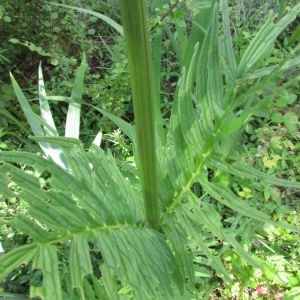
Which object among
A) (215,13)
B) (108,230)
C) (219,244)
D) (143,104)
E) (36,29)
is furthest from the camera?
(36,29)

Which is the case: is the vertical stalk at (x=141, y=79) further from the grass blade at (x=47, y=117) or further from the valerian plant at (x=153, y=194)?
the grass blade at (x=47, y=117)

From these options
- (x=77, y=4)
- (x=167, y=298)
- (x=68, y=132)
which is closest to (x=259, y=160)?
(x=68, y=132)

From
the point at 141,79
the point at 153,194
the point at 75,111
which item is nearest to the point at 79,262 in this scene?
the point at 153,194

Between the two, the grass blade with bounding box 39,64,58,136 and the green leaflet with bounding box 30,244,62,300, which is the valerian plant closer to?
the green leaflet with bounding box 30,244,62,300

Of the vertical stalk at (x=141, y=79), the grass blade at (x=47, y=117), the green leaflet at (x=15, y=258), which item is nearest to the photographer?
the vertical stalk at (x=141, y=79)

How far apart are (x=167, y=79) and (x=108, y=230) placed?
1.23 m

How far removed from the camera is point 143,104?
0.57m

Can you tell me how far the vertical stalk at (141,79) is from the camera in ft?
1.56

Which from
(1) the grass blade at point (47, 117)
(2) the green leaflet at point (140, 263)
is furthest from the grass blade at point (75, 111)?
(2) the green leaflet at point (140, 263)

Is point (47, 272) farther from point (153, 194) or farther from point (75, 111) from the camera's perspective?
point (75, 111)

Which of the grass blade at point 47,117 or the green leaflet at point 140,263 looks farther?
the grass blade at point 47,117

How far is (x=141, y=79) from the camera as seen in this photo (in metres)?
0.54

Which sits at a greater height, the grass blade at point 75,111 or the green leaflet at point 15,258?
the grass blade at point 75,111

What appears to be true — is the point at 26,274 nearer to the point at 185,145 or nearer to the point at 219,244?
the point at 219,244
